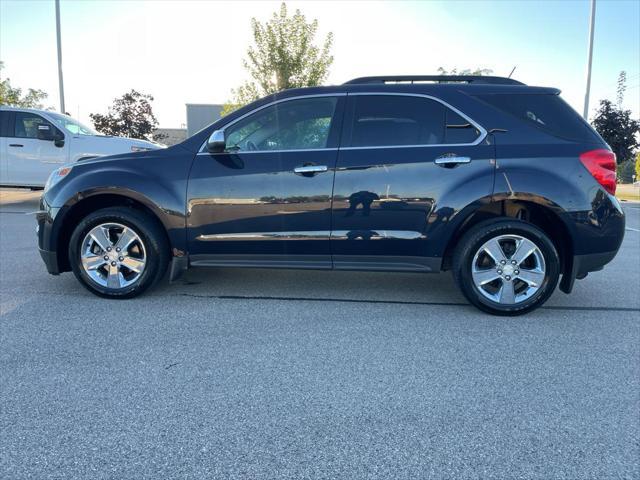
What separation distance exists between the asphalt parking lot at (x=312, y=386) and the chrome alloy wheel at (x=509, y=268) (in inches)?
9.6

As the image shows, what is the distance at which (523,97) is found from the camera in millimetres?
4035

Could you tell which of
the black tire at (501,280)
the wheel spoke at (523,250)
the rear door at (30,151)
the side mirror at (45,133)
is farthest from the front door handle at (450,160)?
the side mirror at (45,133)

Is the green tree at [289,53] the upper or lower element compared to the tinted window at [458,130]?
upper

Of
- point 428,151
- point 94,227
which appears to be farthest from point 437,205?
point 94,227

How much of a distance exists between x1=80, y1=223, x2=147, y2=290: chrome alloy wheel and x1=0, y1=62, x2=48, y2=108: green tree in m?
27.2

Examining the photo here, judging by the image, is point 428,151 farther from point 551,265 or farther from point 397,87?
point 551,265

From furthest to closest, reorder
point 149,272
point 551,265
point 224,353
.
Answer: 1. point 149,272
2. point 551,265
3. point 224,353

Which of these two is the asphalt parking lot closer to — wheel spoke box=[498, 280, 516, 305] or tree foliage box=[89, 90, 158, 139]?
wheel spoke box=[498, 280, 516, 305]

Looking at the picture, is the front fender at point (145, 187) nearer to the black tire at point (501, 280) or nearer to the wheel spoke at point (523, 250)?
the black tire at point (501, 280)

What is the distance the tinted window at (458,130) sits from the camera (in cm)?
399

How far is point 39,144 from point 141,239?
8.06 metres

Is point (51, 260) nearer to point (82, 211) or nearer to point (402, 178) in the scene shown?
point (82, 211)

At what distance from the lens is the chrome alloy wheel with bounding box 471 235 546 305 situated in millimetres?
3979

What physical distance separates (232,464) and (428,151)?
2.84m
